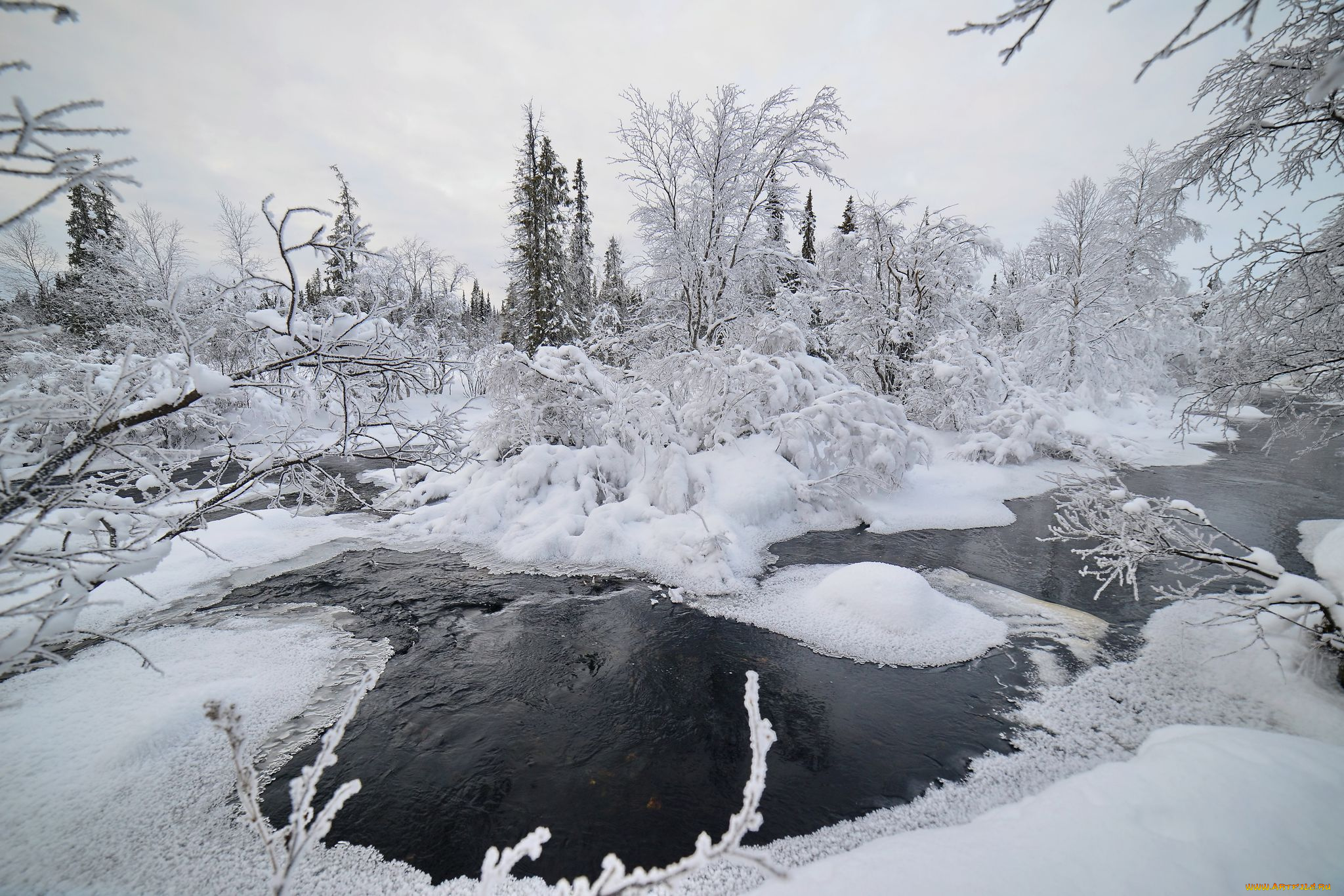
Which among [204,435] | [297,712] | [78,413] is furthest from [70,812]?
[204,435]

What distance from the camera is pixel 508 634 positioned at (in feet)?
16.9

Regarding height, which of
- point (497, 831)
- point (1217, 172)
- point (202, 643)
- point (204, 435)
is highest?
point (1217, 172)

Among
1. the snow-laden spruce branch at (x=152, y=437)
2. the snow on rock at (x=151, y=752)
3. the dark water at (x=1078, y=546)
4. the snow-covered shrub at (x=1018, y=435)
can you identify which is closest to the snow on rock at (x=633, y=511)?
the dark water at (x=1078, y=546)

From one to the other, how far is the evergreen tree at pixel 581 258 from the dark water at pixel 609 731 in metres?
17.0

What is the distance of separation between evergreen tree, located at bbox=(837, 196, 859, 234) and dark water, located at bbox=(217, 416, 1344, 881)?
11.0m

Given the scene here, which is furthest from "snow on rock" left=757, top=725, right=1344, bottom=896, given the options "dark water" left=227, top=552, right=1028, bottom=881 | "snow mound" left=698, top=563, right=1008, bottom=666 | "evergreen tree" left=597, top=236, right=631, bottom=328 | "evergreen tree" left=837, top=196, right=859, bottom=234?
"evergreen tree" left=597, top=236, right=631, bottom=328

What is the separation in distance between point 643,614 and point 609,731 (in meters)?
1.75

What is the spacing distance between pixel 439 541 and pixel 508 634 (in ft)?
10.1

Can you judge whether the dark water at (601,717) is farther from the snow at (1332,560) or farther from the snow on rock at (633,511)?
the snow at (1332,560)

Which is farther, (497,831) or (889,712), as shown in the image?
(889,712)

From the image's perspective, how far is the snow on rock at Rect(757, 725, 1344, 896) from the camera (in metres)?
2.30

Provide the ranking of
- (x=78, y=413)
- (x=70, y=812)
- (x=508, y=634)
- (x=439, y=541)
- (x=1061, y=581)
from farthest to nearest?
(x=439, y=541)
(x=1061, y=581)
(x=508, y=634)
(x=70, y=812)
(x=78, y=413)

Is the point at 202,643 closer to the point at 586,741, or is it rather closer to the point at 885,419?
the point at 586,741

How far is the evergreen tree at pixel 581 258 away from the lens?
21250 mm
